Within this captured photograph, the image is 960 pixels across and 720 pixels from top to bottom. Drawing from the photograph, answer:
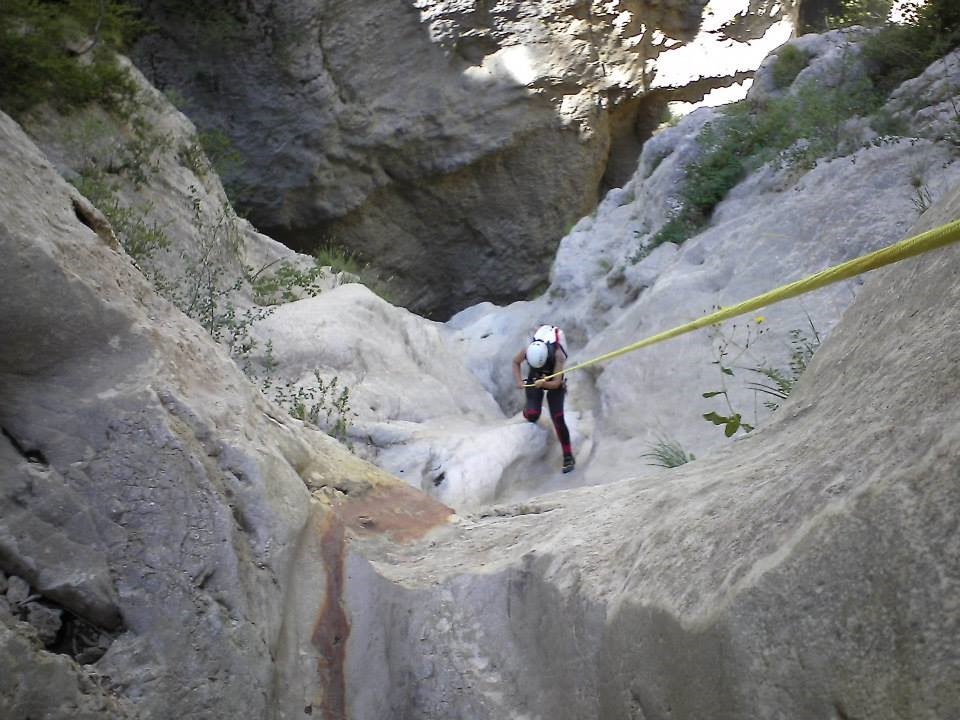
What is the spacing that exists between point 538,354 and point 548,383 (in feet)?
0.78

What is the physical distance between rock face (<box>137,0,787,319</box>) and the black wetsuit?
799 cm

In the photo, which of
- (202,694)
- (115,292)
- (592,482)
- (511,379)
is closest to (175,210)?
(511,379)

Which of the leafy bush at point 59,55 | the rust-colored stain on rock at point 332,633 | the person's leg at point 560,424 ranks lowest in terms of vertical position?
the person's leg at point 560,424

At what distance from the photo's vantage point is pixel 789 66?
9.48 metres

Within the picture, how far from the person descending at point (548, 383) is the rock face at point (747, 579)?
3.42 meters

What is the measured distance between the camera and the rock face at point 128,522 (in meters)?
2.17

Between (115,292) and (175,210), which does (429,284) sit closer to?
(175,210)

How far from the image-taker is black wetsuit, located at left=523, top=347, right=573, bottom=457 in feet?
22.0

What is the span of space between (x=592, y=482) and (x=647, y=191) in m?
4.79

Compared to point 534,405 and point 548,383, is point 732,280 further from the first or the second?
point 534,405

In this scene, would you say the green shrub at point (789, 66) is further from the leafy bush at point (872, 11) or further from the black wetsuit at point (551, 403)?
the black wetsuit at point (551, 403)

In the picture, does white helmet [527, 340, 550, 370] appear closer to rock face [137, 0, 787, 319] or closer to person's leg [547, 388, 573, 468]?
person's leg [547, 388, 573, 468]

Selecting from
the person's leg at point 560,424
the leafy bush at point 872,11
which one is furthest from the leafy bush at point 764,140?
the person's leg at point 560,424

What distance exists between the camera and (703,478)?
2.52 m
